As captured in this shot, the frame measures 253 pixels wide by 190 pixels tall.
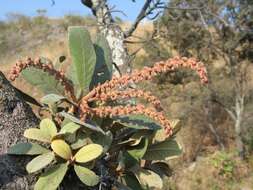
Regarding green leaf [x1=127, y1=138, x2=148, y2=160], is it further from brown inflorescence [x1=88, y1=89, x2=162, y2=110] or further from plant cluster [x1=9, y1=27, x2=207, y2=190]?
brown inflorescence [x1=88, y1=89, x2=162, y2=110]

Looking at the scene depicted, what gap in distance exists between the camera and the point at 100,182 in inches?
47.6

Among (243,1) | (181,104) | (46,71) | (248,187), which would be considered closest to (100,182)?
(46,71)

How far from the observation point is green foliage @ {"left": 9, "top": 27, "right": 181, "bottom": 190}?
3.69 ft

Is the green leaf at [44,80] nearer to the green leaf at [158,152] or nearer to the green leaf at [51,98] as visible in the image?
the green leaf at [51,98]

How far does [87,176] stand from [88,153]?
0.15 feet

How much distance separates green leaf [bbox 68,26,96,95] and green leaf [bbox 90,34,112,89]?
62 mm

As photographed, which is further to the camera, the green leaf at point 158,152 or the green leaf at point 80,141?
the green leaf at point 158,152

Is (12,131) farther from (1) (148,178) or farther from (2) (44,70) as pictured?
(1) (148,178)

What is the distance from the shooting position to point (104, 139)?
3.85 ft

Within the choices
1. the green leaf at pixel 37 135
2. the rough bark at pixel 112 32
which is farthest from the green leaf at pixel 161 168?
the rough bark at pixel 112 32

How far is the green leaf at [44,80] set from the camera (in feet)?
4.05

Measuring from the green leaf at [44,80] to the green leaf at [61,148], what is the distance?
15 centimetres

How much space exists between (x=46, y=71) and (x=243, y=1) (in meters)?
11.1

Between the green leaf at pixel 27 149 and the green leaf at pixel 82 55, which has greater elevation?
the green leaf at pixel 82 55
